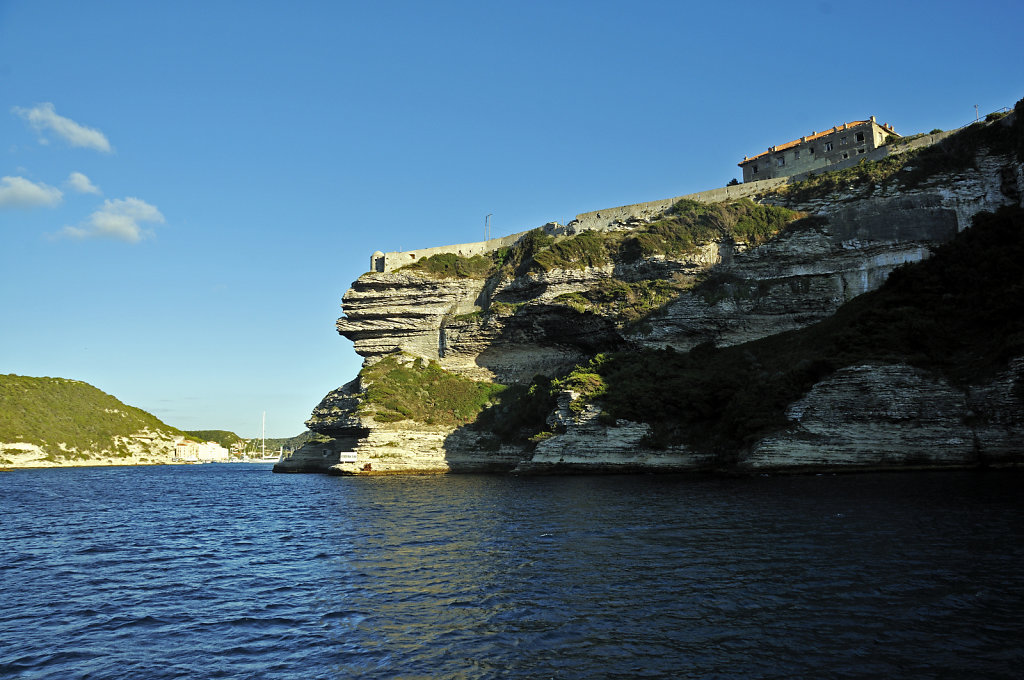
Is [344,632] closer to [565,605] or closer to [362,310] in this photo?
[565,605]

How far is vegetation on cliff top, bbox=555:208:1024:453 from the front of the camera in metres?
37.2

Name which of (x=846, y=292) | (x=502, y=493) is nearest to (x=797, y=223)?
(x=846, y=292)

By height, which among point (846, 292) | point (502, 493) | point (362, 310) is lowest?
point (502, 493)

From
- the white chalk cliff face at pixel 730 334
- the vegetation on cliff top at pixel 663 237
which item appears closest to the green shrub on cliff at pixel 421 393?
the white chalk cliff face at pixel 730 334

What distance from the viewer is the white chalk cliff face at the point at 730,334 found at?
36125 millimetres

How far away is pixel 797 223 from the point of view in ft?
197

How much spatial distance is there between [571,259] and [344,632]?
5919 cm

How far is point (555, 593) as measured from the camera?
14227mm

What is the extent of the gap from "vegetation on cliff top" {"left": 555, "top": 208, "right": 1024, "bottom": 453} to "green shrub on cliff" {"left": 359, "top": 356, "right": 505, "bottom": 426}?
19705 millimetres

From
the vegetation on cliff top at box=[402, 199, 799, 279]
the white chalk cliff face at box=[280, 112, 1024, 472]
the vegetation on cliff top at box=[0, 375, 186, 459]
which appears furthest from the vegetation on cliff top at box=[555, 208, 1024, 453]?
the vegetation on cliff top at box=[0, 375, 186, 459]

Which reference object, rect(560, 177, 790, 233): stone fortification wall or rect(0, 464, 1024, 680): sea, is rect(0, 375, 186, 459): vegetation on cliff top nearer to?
rect(560, 177, 790, 233): stone fortification wall

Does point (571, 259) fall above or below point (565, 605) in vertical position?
above

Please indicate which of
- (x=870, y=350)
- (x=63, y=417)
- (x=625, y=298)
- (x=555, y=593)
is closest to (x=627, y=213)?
(x=625, y=298)

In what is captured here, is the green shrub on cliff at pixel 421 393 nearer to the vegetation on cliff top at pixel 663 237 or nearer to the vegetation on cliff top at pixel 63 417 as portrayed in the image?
the vegetation on cliff top at pixel 663 237
